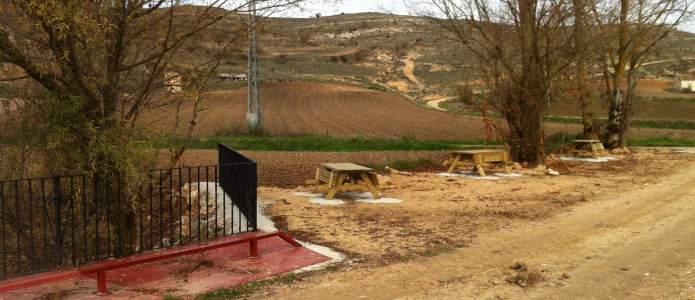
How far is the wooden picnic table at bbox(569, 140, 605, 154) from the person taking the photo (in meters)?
20.4

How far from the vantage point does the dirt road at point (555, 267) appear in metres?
5.64

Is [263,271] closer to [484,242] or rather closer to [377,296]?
[377,296]

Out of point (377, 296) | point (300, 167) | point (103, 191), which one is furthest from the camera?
point (300, 167)

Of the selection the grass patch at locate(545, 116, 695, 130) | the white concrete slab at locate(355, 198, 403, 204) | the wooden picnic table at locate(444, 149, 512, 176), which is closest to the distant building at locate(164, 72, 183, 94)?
the white concrete slab at locate(355, 198, 403, 204)

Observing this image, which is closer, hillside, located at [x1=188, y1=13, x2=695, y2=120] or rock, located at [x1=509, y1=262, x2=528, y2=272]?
rock, located at [x1=509, y1=262, x2=528, y2=272]

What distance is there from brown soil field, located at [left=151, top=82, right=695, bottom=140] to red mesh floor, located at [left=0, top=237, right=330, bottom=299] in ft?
53.0

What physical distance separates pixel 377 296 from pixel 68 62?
14.5 feet

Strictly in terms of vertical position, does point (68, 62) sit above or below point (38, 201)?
above

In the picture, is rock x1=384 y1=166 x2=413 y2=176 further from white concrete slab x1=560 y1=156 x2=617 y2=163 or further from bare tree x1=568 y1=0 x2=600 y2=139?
white concrete slab x1=560 y1=156 x2=617 y2=163

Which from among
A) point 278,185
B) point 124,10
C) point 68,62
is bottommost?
point 278,185

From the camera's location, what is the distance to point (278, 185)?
13.2 m

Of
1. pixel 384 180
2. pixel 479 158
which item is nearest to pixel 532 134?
pixel 479 158

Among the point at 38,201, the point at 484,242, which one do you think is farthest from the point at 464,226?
the point at 38,201

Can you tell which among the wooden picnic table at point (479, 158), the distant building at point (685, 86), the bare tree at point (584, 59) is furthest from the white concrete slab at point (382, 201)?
the distant building at point (685, 86)
